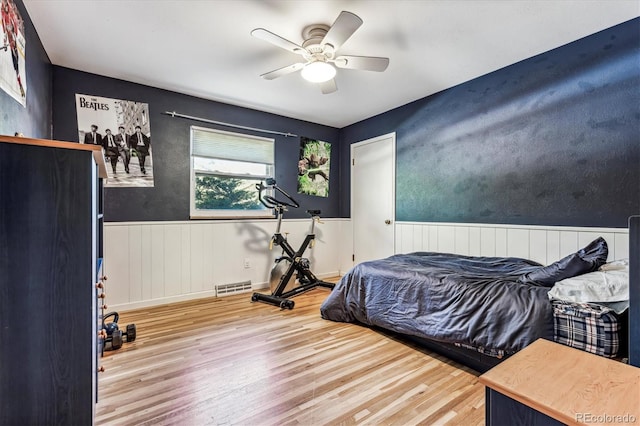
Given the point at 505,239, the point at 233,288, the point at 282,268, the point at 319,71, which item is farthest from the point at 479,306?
the point at 233,288

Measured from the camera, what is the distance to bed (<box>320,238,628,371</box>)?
1.54 metres

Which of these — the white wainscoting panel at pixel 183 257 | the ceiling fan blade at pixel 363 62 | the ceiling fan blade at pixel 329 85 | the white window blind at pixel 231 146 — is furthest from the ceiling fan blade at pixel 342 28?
the white wainscoting panel at pixel 183 257

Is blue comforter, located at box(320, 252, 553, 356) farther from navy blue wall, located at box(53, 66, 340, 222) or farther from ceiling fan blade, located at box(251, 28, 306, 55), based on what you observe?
navy blue wall, located at box(53, 66, 340, 222)

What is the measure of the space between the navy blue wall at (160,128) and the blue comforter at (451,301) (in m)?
2.18

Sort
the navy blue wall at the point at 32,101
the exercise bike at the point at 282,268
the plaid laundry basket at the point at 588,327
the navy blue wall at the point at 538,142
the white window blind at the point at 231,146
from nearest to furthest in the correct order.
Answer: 1. the plaid laundry basket at the point at 588,327
2. the navy blue wall at the point at 32,101
3. the navy blue wall at the point at 538,142
4. the exercise bike at the point at 282,268
5. the white window blind at the point at 231,146

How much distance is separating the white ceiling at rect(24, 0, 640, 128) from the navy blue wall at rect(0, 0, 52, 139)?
0.12 metres

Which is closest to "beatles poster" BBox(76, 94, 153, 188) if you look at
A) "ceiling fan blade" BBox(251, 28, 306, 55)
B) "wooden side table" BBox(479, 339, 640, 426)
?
"ceiling fan blade" BBox(251, 28, 306, 55)

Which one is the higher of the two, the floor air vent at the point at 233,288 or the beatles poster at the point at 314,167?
the beatles poster at the point at 314,167

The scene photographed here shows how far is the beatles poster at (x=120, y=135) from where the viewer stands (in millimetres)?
3072

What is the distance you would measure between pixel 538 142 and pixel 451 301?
1770 millimetres

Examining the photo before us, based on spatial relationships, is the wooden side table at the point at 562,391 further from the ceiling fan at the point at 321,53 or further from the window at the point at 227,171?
the window at the point at 227,171

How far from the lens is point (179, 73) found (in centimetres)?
308

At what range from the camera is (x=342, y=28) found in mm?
1998

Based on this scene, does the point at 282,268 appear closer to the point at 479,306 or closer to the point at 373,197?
the point at 373,197
